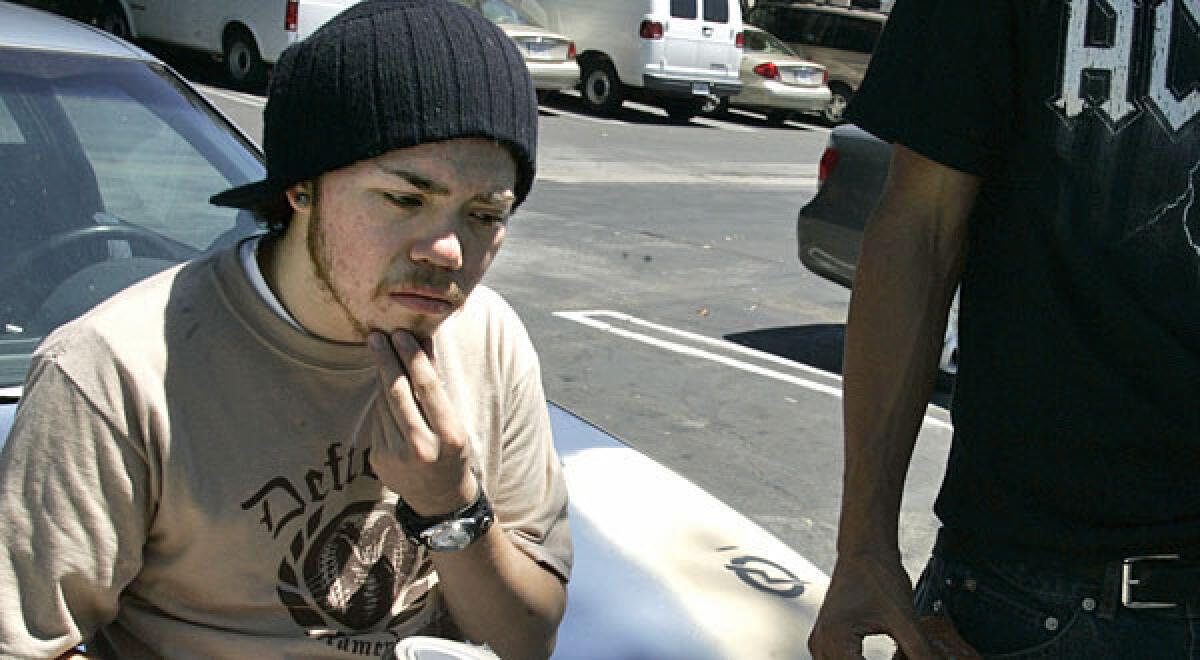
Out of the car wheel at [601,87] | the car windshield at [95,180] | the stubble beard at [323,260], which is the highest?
the stubble beard at [323,260]

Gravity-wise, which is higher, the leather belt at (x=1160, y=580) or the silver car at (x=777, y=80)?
the leather belt at (x=1160, y=580)

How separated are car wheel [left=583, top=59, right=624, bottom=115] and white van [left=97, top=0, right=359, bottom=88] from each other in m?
4.86

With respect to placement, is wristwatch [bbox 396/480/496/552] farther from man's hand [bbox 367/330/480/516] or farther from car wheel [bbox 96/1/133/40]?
car wheel [bbox 96/1/133/40]

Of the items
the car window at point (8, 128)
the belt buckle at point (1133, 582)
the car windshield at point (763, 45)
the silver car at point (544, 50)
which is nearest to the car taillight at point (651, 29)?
the silver car at point (544, 50)

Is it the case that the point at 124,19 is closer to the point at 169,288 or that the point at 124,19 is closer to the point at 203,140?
the point at 203,140

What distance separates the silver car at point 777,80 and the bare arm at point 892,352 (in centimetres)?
1822

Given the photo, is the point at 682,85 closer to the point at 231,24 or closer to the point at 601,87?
the point at 601,87

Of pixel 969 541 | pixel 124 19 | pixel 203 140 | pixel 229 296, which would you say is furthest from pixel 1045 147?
pixel 124 19

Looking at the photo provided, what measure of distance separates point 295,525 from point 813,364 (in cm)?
535

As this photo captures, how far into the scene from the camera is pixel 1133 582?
1595mm

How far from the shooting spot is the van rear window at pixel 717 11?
18.4m

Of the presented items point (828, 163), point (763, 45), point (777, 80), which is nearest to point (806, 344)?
point (828, 163)

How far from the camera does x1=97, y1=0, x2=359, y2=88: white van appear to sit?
1435 centimetres

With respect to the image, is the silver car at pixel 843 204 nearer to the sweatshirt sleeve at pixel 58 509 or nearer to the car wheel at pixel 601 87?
the sweatshirt sleeve at pixel 58 509
